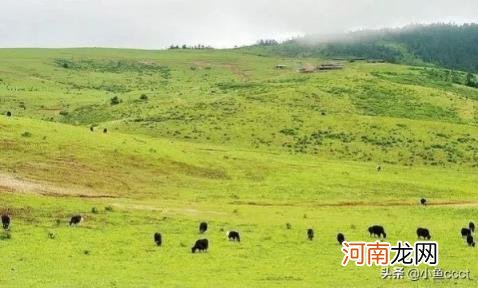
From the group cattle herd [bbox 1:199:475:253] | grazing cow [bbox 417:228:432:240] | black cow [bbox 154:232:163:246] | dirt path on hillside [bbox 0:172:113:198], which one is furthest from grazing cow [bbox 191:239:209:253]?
dirt path on hillside [bbox 0:172:113:198]

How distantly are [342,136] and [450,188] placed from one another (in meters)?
27.8

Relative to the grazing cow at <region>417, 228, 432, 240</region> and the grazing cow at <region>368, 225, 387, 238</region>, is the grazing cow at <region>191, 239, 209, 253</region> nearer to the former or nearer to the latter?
the grazing cow at <region>368, 225, 387, 238</region>

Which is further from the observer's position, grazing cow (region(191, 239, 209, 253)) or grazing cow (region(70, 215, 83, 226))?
grazing cow (region(70, 215, 83, 226))

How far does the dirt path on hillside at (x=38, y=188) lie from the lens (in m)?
45.3

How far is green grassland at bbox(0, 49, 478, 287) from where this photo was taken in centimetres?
3084

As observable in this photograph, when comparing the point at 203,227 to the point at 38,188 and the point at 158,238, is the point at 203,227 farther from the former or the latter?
the point at 38,188

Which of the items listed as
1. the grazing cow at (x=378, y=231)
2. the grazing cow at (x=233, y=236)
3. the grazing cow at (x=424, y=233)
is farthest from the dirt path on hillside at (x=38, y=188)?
the grazing cow at (x=424, y=233)

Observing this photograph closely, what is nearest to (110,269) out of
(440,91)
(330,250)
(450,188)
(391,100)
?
(330,250)

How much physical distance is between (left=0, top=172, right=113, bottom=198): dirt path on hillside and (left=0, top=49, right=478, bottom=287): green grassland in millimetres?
226

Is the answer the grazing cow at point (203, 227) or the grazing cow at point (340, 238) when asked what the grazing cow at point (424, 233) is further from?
the grazing cow at point (203, 227)

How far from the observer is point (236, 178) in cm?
6147

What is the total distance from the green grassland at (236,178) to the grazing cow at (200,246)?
0.72 metres

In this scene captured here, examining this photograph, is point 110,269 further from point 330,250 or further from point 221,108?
point 221,108

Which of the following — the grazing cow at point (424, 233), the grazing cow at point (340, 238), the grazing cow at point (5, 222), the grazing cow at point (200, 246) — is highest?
the grazing cow at point (5, 222)
